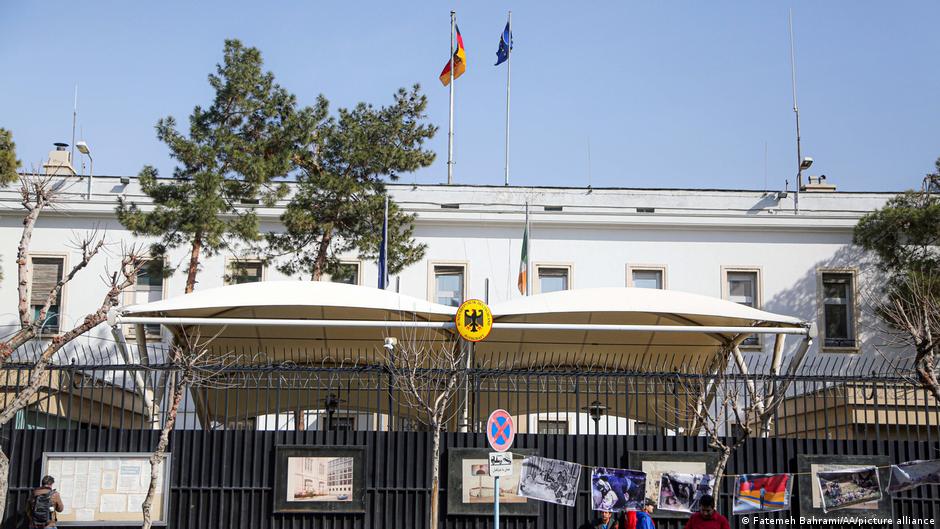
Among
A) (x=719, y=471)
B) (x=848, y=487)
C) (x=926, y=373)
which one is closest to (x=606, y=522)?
(x=719, y=471)

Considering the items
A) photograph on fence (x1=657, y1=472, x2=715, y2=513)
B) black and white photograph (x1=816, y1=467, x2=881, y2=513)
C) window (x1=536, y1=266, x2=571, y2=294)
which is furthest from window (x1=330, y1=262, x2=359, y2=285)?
black and white photograph (x1=816, y1=467, x2=881, y2=513)

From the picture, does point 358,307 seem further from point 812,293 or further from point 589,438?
point 812,293

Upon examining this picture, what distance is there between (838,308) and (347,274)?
1405cm

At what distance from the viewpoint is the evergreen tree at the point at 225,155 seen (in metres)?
24.9

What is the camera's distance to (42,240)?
30703 millimetres

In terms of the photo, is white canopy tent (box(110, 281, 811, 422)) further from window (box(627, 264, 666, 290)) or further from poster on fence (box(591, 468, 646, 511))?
window (box(627, 264, 666, 290))

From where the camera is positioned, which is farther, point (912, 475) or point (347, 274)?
point (347, 274)

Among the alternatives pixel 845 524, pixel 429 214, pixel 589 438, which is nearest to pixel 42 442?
pixel 589 438

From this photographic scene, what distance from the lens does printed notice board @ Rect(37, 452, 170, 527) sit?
14461 mm

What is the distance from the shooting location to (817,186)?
34.5m

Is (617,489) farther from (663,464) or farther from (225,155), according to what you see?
(225,155)

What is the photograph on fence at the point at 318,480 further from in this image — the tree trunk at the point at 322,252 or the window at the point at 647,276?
the window at the point at 647,276

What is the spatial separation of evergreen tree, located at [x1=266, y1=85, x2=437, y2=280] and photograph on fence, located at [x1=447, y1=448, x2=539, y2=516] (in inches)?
489

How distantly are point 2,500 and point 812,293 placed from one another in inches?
923
